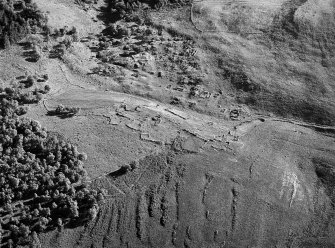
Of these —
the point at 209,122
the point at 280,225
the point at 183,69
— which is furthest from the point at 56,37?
the point at 280,225

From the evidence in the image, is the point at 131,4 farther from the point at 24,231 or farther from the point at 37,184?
the point at 24,231

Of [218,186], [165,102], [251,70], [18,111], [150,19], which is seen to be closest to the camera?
[218,186]

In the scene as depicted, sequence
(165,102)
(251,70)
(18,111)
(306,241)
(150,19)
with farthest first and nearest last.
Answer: (150,19) → (251,70) → (165,102) → (18,111) → (306,241)

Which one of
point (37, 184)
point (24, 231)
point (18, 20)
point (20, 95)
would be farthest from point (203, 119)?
point (18, 20)

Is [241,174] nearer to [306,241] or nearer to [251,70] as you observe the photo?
[306,241]

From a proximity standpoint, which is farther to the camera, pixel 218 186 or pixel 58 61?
pixel 58 61

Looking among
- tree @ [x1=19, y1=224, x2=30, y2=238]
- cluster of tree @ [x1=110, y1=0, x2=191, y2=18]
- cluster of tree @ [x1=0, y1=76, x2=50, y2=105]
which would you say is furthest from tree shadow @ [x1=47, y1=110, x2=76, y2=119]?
cluster of tree @ [x1=110, y1=0, x2=191, y2=18]

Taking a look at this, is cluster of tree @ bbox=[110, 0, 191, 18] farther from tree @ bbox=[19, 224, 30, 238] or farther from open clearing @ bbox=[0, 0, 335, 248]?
tree @ bbox=[19, 224, 30, 238]
